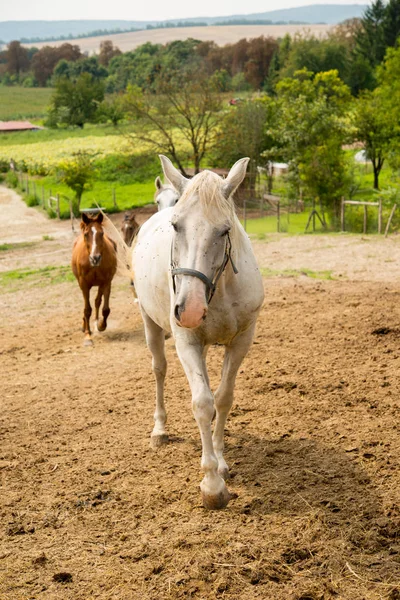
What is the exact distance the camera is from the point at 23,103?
121m

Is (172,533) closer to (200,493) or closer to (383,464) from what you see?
(200,493)

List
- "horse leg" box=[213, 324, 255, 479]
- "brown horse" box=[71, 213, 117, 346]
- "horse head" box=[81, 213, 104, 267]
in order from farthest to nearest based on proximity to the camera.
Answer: "brown horse" box=[71, 213, 117, 346], "horse head" box=[81, 213, 104, 267], "horse leg" box=[213, 324, 255, 479]

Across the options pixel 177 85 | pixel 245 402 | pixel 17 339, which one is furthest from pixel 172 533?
pixel 177 85

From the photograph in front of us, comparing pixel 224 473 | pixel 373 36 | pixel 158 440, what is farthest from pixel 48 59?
pixel 224 473

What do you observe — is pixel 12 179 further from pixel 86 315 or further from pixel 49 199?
pixel 86 315

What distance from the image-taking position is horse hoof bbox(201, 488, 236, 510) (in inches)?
176

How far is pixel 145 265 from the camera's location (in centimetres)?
590

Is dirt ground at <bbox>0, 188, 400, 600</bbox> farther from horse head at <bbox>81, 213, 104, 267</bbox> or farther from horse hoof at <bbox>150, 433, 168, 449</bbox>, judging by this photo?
horse head at <bbox>81, 213, 104, 267</bbox>

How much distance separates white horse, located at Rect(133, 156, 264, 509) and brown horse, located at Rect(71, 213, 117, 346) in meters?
5.58

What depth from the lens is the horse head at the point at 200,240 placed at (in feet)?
13.1

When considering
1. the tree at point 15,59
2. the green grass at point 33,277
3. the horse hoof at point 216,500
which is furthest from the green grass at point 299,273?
the tree at point 15,59

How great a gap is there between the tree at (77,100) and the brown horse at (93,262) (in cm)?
7797

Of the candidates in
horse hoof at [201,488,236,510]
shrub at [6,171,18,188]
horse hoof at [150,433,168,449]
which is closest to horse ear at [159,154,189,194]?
horse hoof at [201,488,236,510]

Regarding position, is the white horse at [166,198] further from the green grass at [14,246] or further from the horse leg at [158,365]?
the green grass at [14,246]
